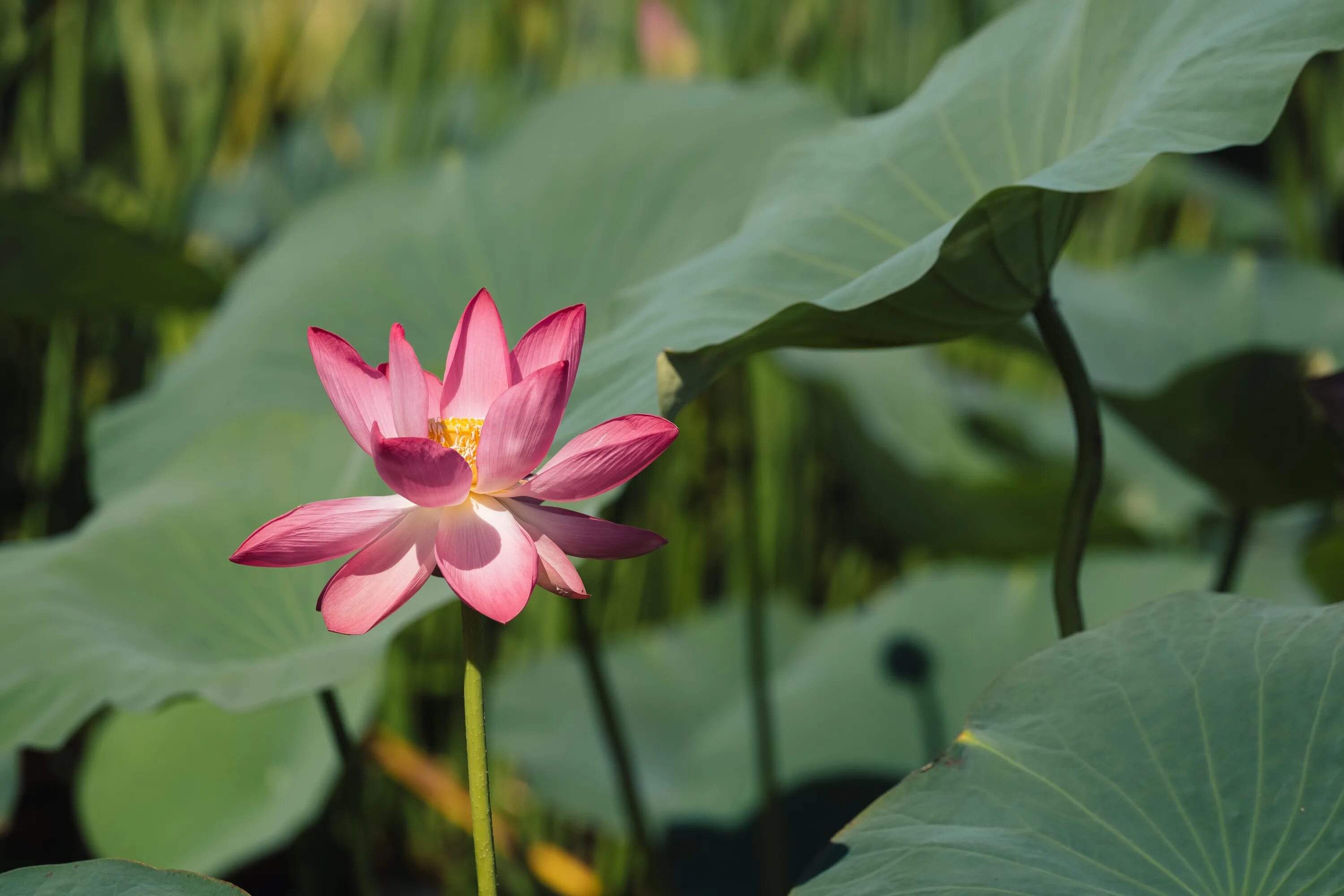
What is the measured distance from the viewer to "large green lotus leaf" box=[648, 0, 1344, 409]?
1.44 ft

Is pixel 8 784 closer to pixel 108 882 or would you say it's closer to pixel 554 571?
pixel 108 882

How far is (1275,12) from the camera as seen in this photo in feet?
Result: 1.55

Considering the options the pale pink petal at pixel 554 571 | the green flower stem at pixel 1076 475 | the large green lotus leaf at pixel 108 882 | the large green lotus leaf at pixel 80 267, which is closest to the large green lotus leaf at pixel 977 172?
the green flower stem at pixel 1076 475

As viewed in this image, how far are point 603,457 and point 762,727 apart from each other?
630 millimetres

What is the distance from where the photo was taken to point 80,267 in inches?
42.3

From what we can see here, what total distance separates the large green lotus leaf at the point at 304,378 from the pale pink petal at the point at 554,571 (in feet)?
0.56

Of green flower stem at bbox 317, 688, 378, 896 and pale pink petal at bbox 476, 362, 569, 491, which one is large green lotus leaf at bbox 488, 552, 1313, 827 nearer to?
green flower stem at bbox 317, 688, 378, 896

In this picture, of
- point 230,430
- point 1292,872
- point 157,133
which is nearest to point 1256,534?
point 1292,872

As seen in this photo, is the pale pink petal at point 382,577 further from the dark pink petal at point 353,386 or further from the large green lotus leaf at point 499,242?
the large green lotus leaf at point 499,242

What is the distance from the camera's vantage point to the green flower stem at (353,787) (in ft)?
1.84

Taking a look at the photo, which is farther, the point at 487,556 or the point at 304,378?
the point at 304,378

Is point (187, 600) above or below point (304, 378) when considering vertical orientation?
below

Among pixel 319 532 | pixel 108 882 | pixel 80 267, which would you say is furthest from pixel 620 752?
pixel 80 267

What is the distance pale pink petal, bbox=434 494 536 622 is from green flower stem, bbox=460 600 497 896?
0.01 metres
